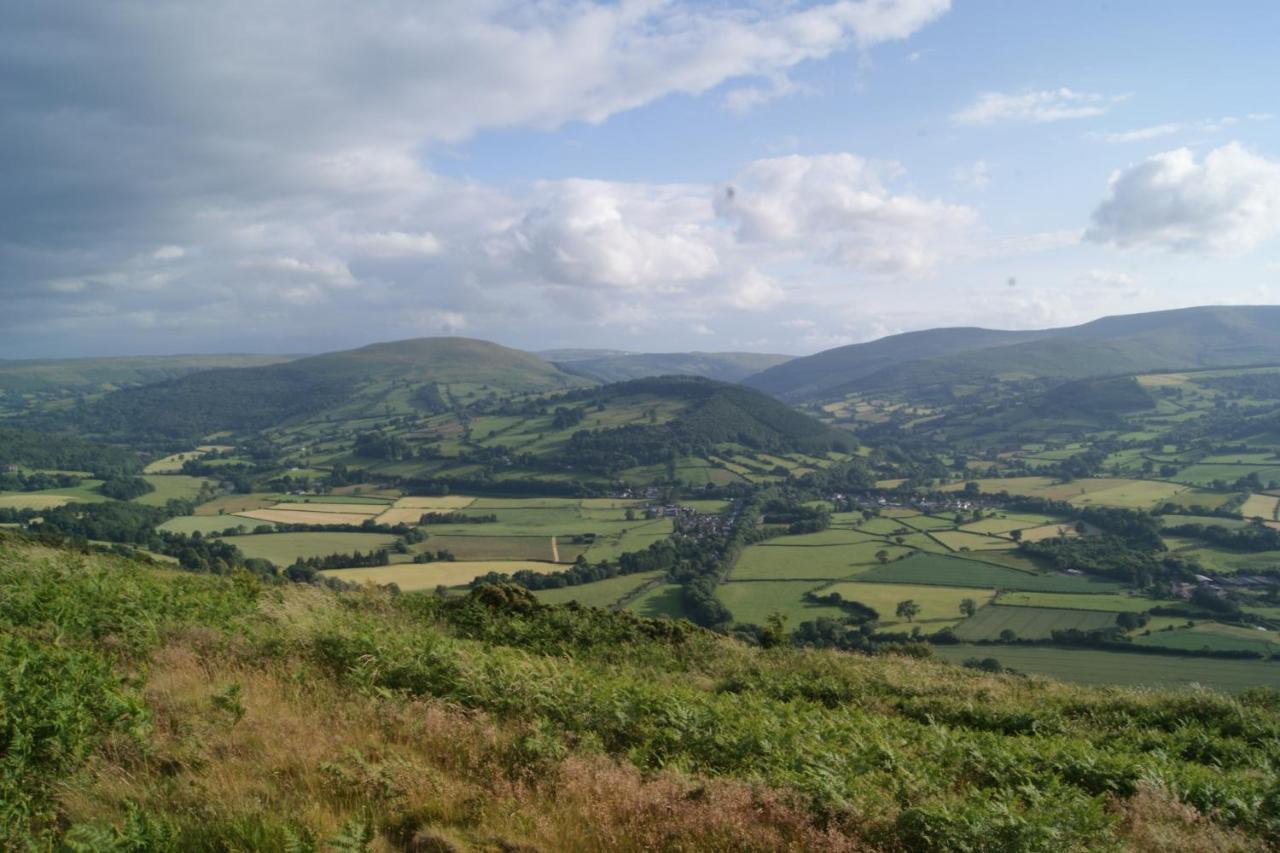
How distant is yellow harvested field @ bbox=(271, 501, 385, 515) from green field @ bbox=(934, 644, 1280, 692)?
233 feet

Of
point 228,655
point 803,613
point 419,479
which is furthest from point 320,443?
point 228,655

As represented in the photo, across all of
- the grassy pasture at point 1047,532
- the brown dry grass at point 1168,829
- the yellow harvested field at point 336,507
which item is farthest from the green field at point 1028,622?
the yellow harvested field at point 336,507

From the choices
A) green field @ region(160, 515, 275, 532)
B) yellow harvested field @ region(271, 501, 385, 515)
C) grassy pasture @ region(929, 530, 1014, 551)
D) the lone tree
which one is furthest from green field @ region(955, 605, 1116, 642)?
green field @ region(160, 515, 275, 532)

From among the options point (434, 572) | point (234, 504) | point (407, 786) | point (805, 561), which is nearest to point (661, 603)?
point (805, 561)

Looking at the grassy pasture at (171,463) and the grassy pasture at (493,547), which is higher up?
the grassy pasture at (171,463)

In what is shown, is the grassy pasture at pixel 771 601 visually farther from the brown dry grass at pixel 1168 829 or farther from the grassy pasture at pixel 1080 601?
the brown dry grass at pixel 1168 829

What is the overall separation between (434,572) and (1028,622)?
44.7 meters

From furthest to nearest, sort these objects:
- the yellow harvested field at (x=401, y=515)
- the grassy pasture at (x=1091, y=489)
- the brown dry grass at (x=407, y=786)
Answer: the grassy pasture at (x=1091, y=489)
the yellow harvested field at (x=401, y=515)
the brown dry grass at (x=407, y=786)

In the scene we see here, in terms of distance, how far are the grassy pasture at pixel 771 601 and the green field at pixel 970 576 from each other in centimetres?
694

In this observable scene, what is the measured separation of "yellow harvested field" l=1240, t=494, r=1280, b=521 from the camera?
68.9 m

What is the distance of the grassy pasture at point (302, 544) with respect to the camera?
5938 centimetres

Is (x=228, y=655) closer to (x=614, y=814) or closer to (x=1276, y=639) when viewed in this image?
(x=614, y=814)

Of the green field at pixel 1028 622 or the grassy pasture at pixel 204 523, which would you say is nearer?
the green field at pixel 1028 622

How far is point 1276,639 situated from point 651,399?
152 m
